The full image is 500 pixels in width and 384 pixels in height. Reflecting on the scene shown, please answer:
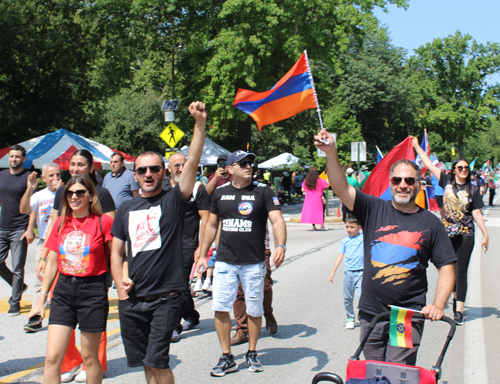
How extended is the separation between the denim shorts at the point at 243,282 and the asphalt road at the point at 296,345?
60 cm

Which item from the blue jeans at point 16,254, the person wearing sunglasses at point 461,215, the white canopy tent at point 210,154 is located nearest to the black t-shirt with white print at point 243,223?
the person wearing sunglasses at point 461,215

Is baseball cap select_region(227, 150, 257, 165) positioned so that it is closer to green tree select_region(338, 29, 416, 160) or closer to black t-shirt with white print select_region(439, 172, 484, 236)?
black t-shirt with white print select_region(439, 172, 484, 236)

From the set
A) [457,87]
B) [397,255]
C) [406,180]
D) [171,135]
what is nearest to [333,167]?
[406,180]

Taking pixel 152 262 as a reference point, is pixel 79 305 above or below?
below

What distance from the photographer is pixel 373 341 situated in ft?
11.4

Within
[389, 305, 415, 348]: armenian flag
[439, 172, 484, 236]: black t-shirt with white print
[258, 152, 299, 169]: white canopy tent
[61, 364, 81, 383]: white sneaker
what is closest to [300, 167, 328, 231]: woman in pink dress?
[439, 172, 484, 236]: black t-shirt with white print

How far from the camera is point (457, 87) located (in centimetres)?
5509

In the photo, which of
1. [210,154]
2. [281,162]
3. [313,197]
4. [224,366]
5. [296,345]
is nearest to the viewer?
A: [224,366]

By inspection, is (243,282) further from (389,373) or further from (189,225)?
(389,373)

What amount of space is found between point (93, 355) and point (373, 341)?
6.40 feet

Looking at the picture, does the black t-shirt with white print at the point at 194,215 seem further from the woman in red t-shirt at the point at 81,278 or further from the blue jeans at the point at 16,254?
the blue jeans at the point at 16,254

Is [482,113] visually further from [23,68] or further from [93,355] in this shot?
[93,355]

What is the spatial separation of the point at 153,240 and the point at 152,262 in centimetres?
15

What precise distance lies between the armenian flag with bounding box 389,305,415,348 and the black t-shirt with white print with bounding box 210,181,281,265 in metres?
1.97
